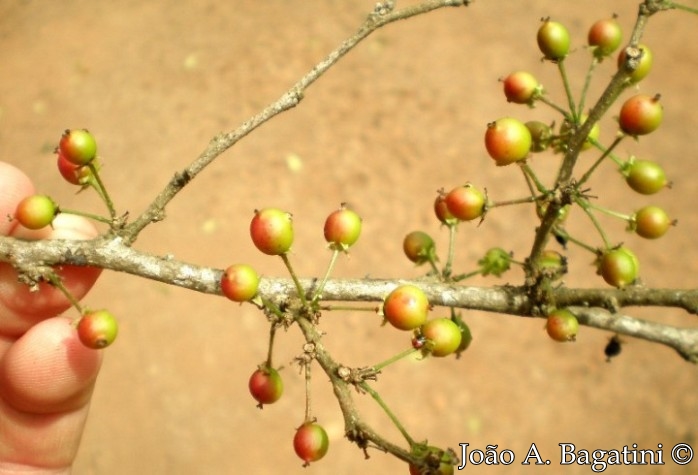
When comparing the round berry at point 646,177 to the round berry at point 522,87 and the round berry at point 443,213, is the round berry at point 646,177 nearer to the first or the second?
the round berry at point 522,87

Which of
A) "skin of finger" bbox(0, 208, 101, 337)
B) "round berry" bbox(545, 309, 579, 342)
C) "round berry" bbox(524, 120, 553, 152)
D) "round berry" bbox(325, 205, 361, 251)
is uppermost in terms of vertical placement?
"round berry" bbox(524, 120, 553, 152)

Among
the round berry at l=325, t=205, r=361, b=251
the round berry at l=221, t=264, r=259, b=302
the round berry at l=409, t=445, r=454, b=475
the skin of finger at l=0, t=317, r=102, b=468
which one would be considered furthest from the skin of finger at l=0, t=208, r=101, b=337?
the round berry at l=409, t=445, r=454, b=475

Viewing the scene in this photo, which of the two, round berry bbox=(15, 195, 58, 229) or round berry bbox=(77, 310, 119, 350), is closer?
round berry bbox=(77, 310, 119, 350)

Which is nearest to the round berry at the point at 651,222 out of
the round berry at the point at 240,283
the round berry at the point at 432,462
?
the round berry at the point at 432,462

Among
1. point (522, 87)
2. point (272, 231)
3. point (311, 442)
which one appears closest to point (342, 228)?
point (272, 231)

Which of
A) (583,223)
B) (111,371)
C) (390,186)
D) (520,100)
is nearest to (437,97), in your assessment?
(390,186)

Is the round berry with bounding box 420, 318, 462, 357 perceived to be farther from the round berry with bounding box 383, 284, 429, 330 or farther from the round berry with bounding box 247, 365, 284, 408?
the round berry with bounding box 247, 365, 284, 408
